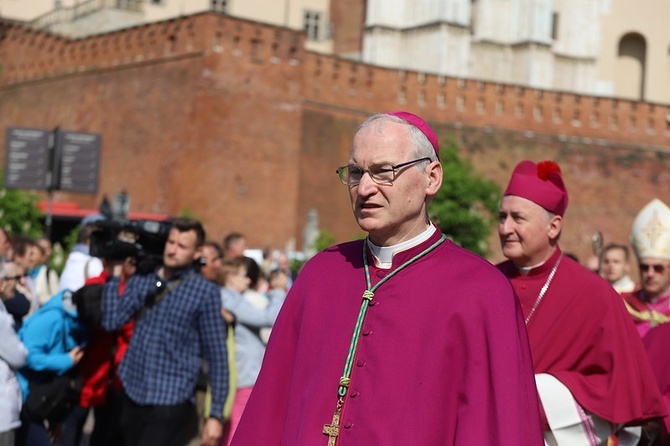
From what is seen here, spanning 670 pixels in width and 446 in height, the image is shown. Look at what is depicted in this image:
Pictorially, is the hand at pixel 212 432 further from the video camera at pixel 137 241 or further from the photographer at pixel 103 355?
the video camera at pixel 137 241

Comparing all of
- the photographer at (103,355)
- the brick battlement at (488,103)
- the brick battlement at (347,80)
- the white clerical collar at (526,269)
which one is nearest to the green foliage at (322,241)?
the brick battlement at (347,80)

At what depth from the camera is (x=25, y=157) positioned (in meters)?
22.3

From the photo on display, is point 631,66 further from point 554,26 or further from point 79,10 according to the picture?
point 79,10

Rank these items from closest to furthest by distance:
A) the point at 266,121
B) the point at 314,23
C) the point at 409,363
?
the point at 409,363 < the point at 266,121 < the point at 314,23

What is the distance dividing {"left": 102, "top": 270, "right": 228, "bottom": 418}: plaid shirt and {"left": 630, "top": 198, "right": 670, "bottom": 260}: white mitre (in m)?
2.60

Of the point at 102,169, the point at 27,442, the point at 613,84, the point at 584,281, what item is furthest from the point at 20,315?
the point at 613,84

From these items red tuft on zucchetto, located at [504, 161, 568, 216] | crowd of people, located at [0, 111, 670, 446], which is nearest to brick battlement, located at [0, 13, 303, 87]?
crowd of people, located at [0, 111, 670, 446]

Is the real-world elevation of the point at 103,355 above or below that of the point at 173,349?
below

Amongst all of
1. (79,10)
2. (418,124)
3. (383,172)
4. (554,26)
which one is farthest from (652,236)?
(554,26)

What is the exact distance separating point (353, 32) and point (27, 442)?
46.1 meters

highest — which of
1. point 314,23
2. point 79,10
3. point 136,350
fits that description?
point 314,23

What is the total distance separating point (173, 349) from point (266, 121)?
28.1 m

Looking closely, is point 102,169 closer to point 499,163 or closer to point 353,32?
point 499,163

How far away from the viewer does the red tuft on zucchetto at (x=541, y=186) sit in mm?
5781
